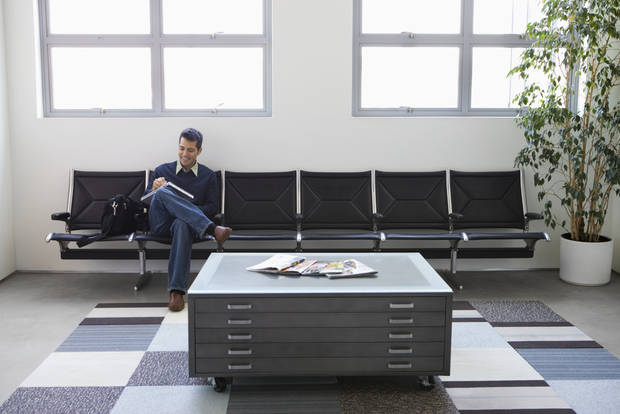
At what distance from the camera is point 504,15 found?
5.10 metres

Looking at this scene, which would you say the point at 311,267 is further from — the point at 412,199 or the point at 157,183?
the point at 412,199

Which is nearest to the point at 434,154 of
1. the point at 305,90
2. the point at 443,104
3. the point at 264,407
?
the point at 443,104

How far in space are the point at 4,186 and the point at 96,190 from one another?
74cm

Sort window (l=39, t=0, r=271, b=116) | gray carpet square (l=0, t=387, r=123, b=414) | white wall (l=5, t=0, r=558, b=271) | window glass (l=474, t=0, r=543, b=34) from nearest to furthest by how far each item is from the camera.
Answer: gray carpet square (l=0, t=387, r=123, b=414) → white wall (l=5, t=0, r=558, b=271) → window (l=39, t=0, r=271, b=116) → window glass (l=474, t=0, r=543, b=34)

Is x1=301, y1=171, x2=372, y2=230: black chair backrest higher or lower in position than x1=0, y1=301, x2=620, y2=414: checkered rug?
higher

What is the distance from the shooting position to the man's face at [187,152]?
4531mm

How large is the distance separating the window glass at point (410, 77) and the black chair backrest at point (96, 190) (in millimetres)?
1972

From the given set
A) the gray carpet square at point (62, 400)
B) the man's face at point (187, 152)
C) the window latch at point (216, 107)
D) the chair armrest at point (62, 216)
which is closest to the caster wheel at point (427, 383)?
the gray carpet square at point (62, 400)

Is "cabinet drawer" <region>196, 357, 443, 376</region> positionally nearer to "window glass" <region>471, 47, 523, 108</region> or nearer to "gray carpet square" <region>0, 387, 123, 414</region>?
"gray carpet square" <region>0, 387, 123, 414</region>

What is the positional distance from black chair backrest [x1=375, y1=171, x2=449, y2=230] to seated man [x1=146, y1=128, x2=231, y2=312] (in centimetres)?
129

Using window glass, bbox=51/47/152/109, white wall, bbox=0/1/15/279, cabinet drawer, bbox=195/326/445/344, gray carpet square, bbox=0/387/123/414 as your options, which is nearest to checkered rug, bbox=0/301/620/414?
gray carpet square, bbox=0/387/123/414

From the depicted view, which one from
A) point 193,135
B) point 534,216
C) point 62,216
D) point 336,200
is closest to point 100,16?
point 193,135

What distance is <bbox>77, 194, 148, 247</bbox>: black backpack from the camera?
169 inches

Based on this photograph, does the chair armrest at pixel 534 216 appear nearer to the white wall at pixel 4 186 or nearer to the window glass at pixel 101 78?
the window glass at pixel 101 78
